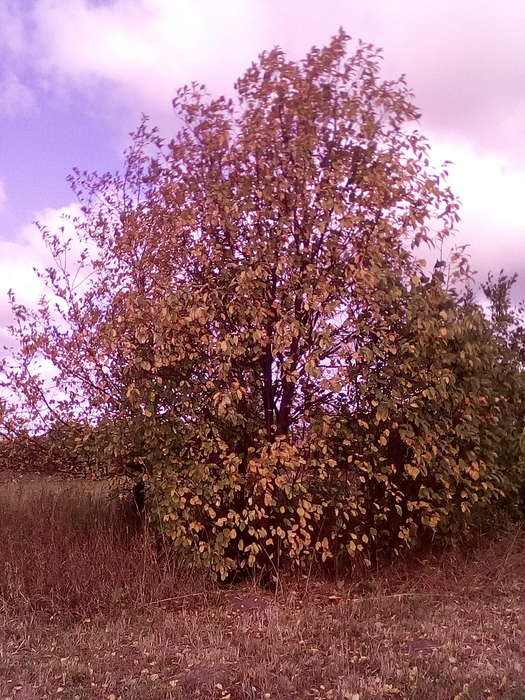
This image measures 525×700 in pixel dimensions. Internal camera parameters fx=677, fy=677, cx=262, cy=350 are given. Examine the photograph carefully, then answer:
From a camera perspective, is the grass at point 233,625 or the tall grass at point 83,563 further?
the tall grass at point 83,563

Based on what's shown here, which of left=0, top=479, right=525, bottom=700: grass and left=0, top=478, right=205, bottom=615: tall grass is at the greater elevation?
left=0, top=478, right=205, bottom=615: tall grass

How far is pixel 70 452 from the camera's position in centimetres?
795

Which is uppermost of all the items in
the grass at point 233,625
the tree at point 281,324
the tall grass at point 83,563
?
the tree at point 281,324

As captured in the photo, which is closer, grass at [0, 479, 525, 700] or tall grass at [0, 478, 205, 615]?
grass at [0, 479, 525, 700]

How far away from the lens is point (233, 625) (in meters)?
5.59

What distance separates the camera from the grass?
4.38 metres

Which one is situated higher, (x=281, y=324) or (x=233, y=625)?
(x=281, y=324)

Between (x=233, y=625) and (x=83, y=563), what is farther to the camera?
(x=83, y=563)

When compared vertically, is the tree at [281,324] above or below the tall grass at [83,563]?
above

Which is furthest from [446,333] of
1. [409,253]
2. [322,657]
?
[322,657]

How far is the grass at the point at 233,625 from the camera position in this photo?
4375 millimetres

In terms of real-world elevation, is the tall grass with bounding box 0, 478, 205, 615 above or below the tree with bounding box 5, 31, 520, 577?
below

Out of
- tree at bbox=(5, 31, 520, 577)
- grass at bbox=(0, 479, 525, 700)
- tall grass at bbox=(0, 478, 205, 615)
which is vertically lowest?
grass at bbox=(0, 479, 525, 700)

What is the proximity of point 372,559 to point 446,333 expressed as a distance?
2746 millimetres
